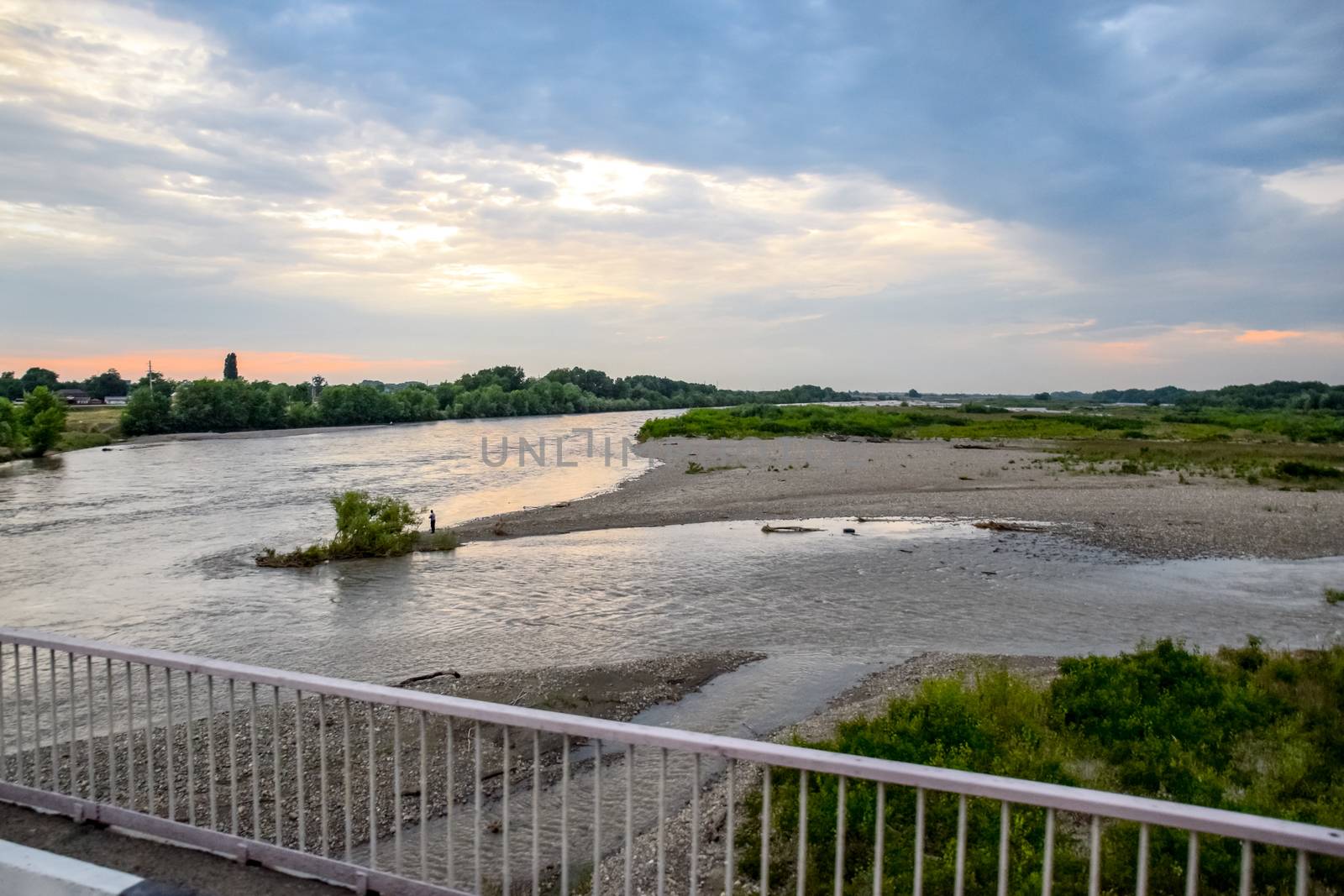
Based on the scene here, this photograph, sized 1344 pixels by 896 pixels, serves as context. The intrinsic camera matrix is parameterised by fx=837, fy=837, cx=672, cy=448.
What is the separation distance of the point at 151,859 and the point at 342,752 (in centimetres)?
643

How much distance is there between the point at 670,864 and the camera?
6918 millimetres

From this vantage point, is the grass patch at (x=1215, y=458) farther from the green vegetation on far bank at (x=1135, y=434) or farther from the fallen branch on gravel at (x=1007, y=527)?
the fallen branch on gravel at (x=1007, y=527)

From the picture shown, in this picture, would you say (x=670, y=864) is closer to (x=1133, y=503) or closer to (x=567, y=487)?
(x=1133, y=503)

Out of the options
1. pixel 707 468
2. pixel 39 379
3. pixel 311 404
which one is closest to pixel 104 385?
pixel 39 379

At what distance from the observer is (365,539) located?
82.5ft

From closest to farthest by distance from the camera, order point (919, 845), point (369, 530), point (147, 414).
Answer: point (919, 845) → point (369, 530) → point (147, 414)

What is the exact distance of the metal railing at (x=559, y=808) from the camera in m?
3.32

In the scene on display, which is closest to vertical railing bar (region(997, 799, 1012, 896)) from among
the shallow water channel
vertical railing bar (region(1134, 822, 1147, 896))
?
vertical railing bar (region(1134, 822, 1147, 896))

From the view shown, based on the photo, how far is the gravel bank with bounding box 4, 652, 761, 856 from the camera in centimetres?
789

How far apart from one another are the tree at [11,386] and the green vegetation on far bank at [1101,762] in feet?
582

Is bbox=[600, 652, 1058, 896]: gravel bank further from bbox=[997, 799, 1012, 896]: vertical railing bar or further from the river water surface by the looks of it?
bbox=[997, 799, 1012, 896]: vertical railing bar

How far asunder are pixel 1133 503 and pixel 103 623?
35.2 metres

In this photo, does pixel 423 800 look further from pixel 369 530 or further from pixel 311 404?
pixel 311 404

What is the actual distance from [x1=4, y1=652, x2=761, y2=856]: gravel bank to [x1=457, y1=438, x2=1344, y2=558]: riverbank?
1595cm
